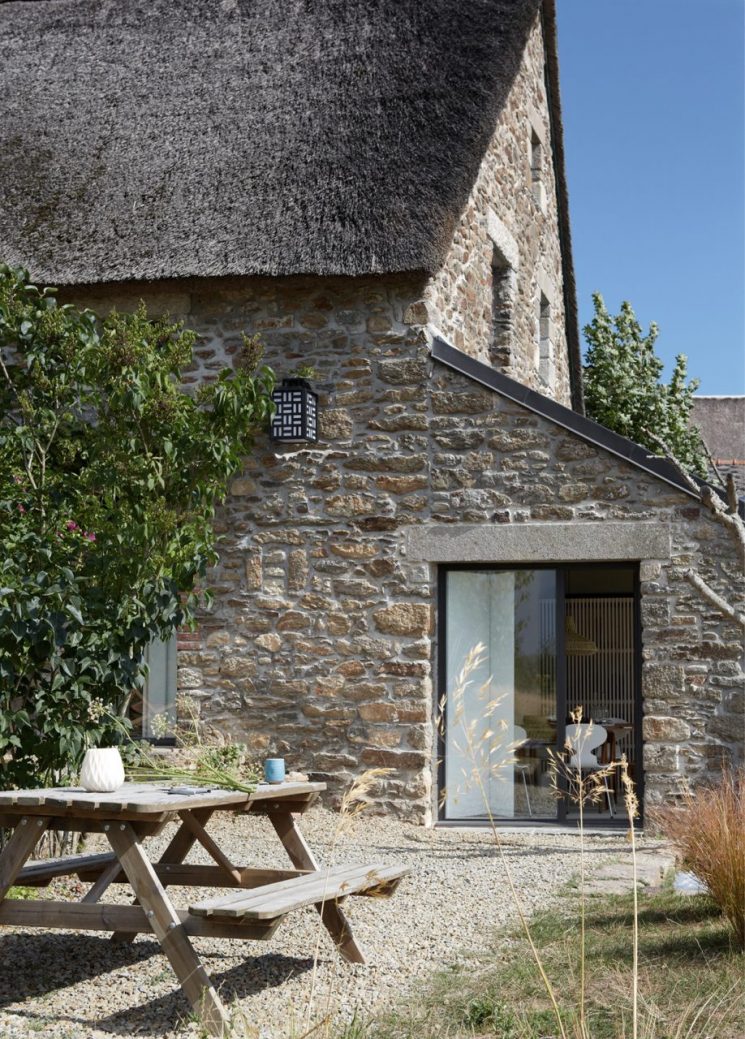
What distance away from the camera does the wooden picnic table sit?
3.54 metres

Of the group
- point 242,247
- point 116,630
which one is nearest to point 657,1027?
point 116,630

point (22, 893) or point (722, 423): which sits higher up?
point (722, 423)

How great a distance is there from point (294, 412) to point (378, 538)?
0.96 metres

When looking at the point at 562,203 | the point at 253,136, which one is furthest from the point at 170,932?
the point at 562,203

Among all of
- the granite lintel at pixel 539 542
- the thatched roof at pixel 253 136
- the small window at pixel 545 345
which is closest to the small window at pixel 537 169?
the small window at pixel 545 345

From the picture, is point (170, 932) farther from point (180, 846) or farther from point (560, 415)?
point (560, 415)

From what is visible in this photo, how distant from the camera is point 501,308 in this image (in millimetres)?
Answer: 9586

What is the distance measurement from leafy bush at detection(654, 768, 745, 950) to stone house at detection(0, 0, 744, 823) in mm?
2847

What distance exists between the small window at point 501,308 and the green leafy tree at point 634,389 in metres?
6.48

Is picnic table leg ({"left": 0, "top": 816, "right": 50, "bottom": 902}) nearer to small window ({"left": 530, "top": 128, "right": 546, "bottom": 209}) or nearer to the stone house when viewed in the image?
the stone house

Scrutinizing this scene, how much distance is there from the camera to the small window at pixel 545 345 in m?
10.9

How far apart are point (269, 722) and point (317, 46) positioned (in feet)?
16.1

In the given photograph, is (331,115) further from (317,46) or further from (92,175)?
(92,175)

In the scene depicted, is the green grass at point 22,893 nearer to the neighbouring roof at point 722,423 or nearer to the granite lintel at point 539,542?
the granite lintel at point 539,542
